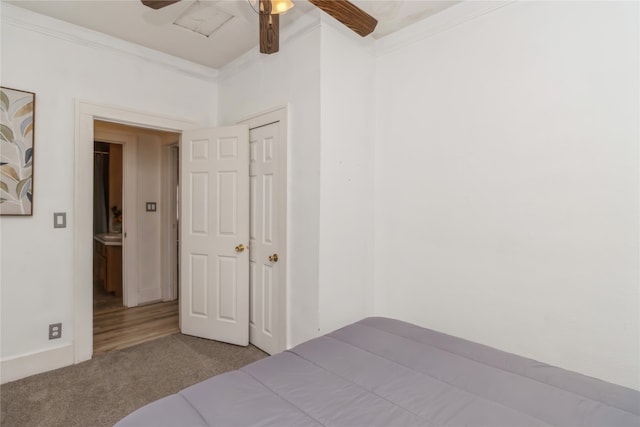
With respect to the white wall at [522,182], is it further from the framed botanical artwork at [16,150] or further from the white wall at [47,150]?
the framed botanical artwork at [16,150]

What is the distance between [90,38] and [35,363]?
264cm

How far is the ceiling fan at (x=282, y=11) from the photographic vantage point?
147 centimetres

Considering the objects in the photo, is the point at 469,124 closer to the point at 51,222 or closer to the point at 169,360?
the point at 169,360

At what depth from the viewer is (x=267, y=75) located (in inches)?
113

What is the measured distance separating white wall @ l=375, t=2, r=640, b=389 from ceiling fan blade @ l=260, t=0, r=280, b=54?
4.27 ft

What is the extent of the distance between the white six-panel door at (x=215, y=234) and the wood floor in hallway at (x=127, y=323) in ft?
1.31

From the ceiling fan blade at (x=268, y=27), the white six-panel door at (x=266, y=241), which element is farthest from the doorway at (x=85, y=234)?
the ceiling fan blade at (x=268, y=27)

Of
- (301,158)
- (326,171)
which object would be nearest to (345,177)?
(326,171)

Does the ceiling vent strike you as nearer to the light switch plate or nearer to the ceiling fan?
the ceiling fan

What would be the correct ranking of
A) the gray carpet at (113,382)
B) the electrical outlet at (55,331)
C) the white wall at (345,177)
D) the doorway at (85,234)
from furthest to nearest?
1. the doorway at (85,234)
2. the electrical outlet at (55,331)
3. the white wall at (345,177)
4. the gray carpet at (113,382)

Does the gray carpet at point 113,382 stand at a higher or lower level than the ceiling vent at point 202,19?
lower

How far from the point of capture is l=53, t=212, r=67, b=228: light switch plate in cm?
256

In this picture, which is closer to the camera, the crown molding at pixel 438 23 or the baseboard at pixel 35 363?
the crown molding at pixel 438 23

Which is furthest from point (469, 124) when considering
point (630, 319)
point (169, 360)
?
point (169, 360)
